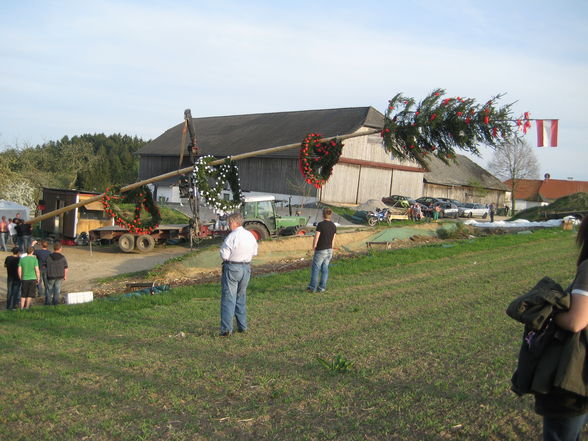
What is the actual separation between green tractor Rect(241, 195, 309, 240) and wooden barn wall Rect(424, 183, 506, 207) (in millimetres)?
29435

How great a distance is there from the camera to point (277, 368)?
605 centimetres

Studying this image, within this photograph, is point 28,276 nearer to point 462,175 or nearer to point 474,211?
point 474,211

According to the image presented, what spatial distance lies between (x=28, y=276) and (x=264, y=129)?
35.3 metres

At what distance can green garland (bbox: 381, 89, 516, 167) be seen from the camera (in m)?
10.1

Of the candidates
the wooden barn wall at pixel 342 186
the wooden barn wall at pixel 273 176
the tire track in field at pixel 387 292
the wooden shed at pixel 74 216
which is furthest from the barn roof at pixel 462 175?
the tire track in field at pixel 387 292

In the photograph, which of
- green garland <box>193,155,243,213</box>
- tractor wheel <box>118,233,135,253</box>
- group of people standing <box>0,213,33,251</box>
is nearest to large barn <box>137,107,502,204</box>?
tractor wheel <box>118,233,135,253</box>

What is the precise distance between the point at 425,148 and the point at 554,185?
7479cm

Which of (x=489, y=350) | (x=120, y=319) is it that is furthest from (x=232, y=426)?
(x=120, y=319)

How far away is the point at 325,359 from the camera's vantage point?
20.6ft

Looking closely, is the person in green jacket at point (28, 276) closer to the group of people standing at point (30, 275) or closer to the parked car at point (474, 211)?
the group of people standing at point (30, 275)

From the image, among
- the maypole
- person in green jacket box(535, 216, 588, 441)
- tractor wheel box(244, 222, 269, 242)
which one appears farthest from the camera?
tractor wheel box(244, 222, 269, 242)

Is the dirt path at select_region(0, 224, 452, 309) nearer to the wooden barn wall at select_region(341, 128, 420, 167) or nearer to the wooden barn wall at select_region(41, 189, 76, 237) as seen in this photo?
the wooden barn wall at select_region(41, 189, 76, 237)

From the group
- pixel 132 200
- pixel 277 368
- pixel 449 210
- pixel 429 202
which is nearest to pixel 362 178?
pixel 429 202

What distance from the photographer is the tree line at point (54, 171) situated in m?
39.0
